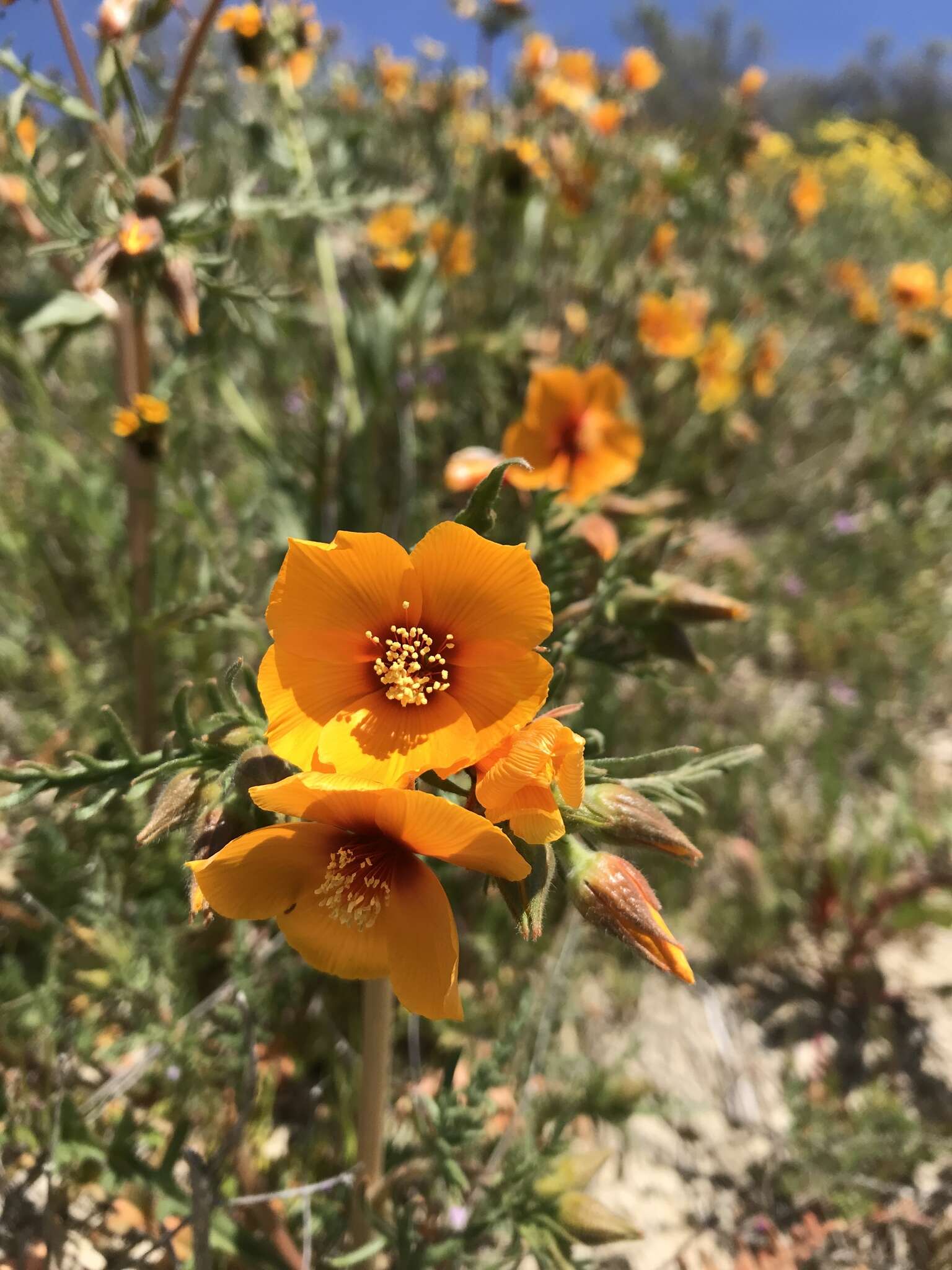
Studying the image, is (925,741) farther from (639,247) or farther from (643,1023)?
(639,247)

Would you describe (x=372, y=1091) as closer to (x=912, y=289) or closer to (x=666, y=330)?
(x=666, y=330)

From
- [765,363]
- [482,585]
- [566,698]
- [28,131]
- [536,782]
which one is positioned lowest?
Result: [566,698]

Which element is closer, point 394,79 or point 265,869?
point 265,869

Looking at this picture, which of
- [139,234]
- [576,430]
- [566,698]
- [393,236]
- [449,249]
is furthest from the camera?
[449,249]

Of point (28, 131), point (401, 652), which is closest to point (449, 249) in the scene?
point (28, 131)

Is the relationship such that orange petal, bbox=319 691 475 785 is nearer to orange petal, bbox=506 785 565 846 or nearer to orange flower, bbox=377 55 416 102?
orange petal, bbox=506 785 565 846

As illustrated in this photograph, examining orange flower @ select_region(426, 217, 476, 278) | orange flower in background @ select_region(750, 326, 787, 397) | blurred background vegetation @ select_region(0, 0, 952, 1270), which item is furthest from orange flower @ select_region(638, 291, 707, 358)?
orange flower @ select_region(426, 217, 476, 278)

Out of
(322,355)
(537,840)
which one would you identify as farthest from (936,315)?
(537,840)
